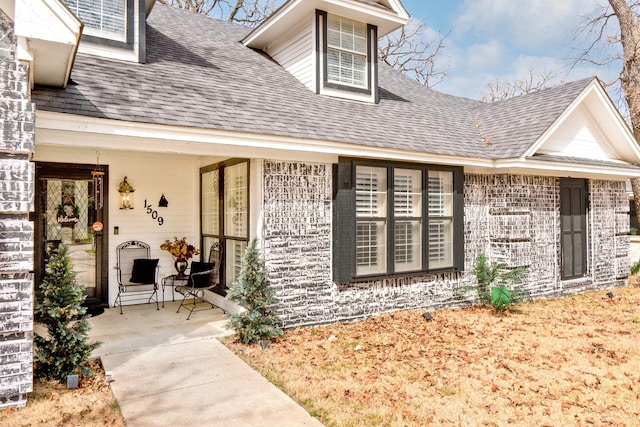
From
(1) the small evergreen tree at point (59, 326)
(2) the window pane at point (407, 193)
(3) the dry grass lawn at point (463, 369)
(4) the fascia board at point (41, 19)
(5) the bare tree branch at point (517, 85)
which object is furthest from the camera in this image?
(5) the bare tree branch at point (517, 85)

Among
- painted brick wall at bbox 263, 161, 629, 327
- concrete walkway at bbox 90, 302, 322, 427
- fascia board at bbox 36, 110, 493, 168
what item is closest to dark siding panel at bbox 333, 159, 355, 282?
painted brick wall at bbox 263, 161, 629, 327

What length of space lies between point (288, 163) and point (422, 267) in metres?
2.97

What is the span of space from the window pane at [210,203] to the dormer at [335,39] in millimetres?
2474

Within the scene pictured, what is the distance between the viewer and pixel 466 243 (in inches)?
320

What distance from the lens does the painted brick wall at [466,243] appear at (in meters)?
6.29

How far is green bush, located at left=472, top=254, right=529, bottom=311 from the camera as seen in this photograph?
24.5 ft

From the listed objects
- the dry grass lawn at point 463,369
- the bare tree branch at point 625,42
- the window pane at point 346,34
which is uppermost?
the bare tree branch at point 625,42

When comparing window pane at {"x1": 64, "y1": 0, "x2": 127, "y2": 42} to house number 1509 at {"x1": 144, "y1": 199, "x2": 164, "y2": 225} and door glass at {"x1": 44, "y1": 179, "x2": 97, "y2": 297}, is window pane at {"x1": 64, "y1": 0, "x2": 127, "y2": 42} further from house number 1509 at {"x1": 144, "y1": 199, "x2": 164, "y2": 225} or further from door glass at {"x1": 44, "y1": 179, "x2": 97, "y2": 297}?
house number 1509 at {"x1": 144, "y1": 199, "x2": 164, "y2": 225}

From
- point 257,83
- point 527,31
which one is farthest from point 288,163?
point 527,31

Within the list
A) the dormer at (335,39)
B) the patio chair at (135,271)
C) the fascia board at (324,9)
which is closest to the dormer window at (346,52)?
the dormer at (335,39)

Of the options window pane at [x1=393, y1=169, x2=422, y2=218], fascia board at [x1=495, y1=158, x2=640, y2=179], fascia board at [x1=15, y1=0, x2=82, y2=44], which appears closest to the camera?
fascia board at [x1=15, y1=0, x2=82, y2=44]

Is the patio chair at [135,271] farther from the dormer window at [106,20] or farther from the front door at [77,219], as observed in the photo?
the dormer window at [106,20]

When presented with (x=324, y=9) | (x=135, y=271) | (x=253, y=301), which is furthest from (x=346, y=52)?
(x=135, y=271)

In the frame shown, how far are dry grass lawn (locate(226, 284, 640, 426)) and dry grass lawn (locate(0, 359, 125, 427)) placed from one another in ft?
5.02
